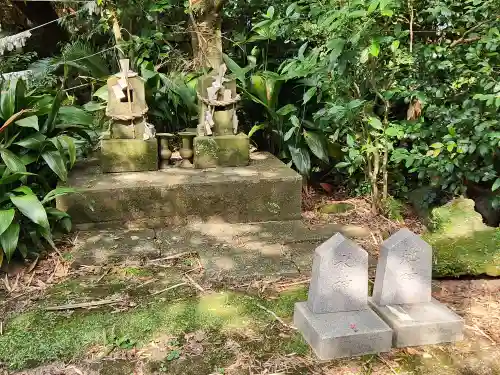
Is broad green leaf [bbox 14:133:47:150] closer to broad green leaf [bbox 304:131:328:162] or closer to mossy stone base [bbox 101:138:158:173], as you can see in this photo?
mossy stone base [bbox 101:138:158:173]

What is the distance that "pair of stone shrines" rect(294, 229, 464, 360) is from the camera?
7.74 feet

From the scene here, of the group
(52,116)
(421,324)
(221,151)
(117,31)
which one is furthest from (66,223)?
(117,31)

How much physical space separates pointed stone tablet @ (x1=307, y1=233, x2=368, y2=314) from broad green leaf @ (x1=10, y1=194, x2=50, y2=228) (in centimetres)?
181

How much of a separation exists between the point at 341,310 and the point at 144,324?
3.23ft

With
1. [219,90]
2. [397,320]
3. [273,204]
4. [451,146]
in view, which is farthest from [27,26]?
[397,320]

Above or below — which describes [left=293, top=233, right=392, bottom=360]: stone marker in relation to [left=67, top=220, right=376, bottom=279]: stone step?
above

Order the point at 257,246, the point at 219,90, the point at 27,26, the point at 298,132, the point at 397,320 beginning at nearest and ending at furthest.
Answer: the point at 397,320, the point at 257,246, the point at 219,90, the point at 298,132, the point at 27,26

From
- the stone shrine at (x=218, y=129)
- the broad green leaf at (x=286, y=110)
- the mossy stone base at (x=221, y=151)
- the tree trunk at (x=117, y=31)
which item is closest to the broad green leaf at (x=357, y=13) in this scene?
the stone shrine at (x=218, y=129)

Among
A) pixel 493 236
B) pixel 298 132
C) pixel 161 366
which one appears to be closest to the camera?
pixel 161 366

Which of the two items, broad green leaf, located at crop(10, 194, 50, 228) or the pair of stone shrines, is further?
broad green leaf, located at crop(10, 194, 50, 228)

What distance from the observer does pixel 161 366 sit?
2289 mm

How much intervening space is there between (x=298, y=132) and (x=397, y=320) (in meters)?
2.70

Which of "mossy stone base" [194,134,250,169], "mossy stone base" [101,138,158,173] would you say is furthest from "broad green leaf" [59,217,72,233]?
"mossy stone base" [194,134,250,169]

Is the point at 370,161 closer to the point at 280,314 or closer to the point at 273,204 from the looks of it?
the point at 273,204
